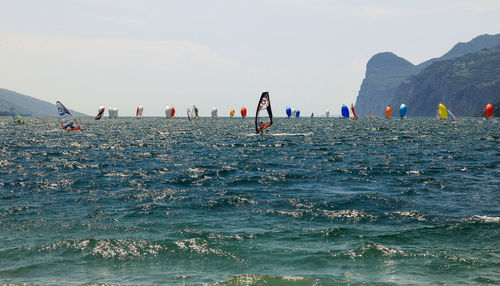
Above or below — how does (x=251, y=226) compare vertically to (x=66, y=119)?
below

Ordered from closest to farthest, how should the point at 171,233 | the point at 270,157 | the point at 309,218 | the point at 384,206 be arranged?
the point at 171,233 → the point at 309,218 → the point at 384,206 → the point at 270,157

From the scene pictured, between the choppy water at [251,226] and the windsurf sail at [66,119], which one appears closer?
the choppy water at [251,226]

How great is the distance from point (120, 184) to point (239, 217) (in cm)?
951

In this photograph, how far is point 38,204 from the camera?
16375 millimetres

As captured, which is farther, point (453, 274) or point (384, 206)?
point (384, 206)

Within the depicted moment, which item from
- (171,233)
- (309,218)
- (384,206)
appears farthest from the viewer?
(384,206)

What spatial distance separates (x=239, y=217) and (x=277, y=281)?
5764 mm

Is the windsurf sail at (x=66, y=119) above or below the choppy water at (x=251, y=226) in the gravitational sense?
above

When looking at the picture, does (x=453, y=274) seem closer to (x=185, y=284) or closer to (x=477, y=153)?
(x=185, y=284)

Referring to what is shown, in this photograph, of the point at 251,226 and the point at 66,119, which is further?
the point at 66,119

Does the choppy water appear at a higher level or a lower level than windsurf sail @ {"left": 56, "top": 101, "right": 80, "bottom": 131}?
lower

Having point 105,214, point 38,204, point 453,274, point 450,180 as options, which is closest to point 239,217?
point 105,214

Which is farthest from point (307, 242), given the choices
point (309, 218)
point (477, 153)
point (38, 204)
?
point (477, 153)

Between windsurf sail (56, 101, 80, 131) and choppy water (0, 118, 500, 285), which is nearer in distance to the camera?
choppy water (0, 118, 500, 285)
